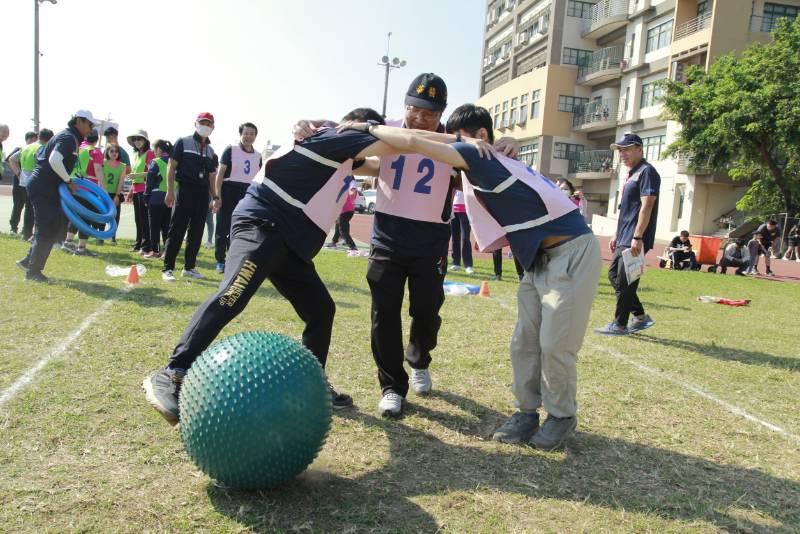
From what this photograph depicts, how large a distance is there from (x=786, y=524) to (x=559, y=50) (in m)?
59.2

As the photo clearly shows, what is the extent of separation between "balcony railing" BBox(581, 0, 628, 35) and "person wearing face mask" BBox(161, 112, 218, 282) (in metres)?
48.5

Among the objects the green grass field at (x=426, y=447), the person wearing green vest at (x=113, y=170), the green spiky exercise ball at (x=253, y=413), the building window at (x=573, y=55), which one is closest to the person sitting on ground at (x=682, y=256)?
the green grass field at (x=426, y=447)

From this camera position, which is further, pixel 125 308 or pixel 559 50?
pixel 559 50

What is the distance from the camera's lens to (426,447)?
3.82 m

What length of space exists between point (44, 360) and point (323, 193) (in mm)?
2755

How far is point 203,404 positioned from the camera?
2.91 meters

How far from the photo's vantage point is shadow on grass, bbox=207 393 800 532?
294cm

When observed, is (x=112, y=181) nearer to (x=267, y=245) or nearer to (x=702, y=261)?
(x=267, y=245)

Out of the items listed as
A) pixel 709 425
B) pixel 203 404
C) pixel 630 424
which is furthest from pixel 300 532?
pixel 709 425

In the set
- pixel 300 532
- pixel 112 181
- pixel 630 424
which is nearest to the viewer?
pixel 300 532

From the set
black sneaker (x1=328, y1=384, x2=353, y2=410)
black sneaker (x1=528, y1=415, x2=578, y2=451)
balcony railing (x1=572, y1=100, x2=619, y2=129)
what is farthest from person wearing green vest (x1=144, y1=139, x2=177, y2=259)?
balcony railing (x1=572, y1=100, x2=619, y2=129)

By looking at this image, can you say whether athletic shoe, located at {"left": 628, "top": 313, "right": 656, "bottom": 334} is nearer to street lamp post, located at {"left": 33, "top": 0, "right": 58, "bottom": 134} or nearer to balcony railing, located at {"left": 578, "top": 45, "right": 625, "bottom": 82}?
street lamp post, located at {"left": 33, "top": 0, "right": 58, "bottom": 134}

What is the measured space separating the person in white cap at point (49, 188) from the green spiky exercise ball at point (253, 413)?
6.32 metres

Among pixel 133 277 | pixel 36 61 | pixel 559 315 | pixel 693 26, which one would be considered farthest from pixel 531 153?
pixel 559 315
